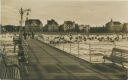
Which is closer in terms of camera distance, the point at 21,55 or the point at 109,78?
the point at 109,78

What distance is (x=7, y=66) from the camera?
7988mm

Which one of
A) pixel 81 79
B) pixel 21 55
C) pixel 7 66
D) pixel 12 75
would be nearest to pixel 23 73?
pixel 7 66

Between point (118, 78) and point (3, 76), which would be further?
point (118, 78)

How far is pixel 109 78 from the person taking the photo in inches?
301

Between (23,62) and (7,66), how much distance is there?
7.84 ft

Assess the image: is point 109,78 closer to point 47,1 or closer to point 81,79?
point 81,79

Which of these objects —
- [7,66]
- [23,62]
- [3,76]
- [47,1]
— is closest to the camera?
[3,76]

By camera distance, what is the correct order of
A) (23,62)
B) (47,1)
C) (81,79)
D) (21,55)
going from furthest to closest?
1. (21,55)
2. (23,62)
3. (47,1)
4. (81,79)

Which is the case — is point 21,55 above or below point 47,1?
below

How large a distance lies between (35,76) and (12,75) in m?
0.90

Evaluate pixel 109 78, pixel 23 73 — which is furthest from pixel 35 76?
pixel 109 78

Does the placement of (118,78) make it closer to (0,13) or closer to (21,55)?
(0,13)

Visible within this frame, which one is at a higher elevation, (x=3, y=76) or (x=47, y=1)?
(x=47, y=1)

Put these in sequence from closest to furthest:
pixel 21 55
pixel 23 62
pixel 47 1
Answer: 1. pixel 47 1
2. pixel 23 62
3. pixel 21 55
